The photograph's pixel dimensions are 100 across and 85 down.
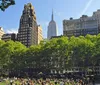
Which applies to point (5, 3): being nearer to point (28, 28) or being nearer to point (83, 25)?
point (28, 28)

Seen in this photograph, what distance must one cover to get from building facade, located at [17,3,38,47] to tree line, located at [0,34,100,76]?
2271 inches

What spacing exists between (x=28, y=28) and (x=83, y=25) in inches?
1303

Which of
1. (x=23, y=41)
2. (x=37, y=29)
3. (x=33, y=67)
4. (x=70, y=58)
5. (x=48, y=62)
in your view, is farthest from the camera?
(x=37, y=29)

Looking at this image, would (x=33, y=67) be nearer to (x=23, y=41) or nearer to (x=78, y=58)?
(x=78, y=58)

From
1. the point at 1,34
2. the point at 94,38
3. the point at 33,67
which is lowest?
the point at 33,67

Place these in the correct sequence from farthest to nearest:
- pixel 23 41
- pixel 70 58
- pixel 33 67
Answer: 1. pixel 23 41
2. pixel 33 67
3. pixel 70 58

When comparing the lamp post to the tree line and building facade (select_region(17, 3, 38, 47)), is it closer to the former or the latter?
the tree line

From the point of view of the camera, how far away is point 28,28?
539 ft

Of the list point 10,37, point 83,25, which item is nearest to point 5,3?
point 83,25

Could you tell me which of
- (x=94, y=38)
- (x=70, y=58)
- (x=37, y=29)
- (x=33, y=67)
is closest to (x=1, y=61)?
(x=33, y=67)

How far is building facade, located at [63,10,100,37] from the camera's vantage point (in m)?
166

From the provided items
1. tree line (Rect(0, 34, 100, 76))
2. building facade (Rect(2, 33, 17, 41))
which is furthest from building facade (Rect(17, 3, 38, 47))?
tree line (Rect(0, 34, 100, 76))

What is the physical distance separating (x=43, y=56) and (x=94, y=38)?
55.2ft

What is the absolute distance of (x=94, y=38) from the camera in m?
85.8
